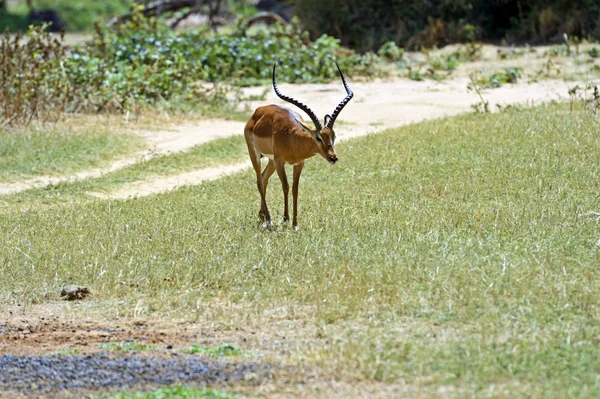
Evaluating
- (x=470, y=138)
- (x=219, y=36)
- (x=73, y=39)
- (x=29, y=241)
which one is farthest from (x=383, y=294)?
(x=73, y=39)

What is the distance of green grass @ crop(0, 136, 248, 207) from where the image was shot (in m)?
11.4

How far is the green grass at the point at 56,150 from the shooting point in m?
12.7

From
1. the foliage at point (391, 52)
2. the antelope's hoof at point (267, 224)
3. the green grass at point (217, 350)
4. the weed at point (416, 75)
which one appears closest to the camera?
the green grass at point (217, 350)

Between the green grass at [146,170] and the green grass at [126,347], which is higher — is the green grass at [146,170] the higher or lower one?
the lower one

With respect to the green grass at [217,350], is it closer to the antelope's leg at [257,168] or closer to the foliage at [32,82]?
the antelope's leg at [257,168]

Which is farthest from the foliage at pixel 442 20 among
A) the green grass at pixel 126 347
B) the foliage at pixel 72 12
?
the green grass at pixel 126 347

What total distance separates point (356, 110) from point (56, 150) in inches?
212

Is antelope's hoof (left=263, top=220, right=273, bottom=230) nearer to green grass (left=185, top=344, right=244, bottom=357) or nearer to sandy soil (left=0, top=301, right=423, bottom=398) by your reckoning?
sandy soil (left=0, top=301, right=423, bottom=398)

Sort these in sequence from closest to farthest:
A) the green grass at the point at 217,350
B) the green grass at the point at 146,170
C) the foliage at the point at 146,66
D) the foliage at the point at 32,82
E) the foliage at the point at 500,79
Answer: the green grass at the point at 217,350 → the green grass at the point at 146,170 → the foliage at the point at 32,82 → the foliage at the point at 146,66 → the foliage at the point at 500,79

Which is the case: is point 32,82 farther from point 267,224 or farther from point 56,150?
point 267,224

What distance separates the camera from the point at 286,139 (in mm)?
8672

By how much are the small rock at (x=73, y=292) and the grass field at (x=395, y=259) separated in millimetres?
119

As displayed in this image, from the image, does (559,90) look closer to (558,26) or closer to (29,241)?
(558,26)

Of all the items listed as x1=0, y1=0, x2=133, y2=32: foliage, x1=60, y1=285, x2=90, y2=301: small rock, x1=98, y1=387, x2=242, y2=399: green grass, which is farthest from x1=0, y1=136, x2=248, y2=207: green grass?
x1=0, y1=0, x2=133, y2=32: foliage
